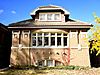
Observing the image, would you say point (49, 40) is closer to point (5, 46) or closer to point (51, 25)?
point (51, 25)

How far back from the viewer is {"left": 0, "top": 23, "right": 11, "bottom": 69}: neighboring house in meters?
31.0

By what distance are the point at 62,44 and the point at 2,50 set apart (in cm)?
860

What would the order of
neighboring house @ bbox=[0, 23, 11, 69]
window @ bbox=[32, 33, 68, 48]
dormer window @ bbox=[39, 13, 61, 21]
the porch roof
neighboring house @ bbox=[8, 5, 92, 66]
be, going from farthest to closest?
neighboring house @ bbox=[0, 23, 11, 69] → dormer window @ bbox=[39, 13, 61, 21] → window @ bbox=[32, 33, 68, 48] → neighboring house @ bbox=[8, 5, 92, 66] → the porch roof

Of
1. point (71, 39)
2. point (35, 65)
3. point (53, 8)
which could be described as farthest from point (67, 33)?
point (35, 65)

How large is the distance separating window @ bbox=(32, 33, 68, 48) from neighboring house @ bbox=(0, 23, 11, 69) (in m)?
4.77

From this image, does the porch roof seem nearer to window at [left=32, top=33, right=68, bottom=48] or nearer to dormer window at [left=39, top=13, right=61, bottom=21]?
dormer window at [left=39, top=13, right=61, bottom=21]

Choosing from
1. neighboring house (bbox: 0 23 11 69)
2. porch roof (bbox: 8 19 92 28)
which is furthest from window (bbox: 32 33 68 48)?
neighboring house (bbox: 0 23 11 69)

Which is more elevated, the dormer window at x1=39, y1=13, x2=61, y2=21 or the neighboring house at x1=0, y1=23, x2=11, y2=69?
the dormer window at x1=39, y1=13, x2=61, y2=21

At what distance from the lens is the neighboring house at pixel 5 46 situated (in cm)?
3101

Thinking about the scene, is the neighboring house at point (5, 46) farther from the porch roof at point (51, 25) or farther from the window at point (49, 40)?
the window at point (49, 40)

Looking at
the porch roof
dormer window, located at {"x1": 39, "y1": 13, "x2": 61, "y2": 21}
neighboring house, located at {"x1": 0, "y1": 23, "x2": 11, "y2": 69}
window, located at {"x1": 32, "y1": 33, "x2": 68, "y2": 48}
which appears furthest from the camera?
neighboring house, located at {"x1": 0, "y1": 23, "x2": 11, "y2": 69}

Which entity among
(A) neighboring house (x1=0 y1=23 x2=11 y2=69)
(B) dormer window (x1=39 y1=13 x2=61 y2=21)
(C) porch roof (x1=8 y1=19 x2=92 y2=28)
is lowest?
(A) neighboring house (x1=0 y1=23 x2=11 y2=69)

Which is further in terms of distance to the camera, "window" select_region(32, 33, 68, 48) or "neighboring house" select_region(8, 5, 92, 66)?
"window" select_region(32, 33, 68, 48)

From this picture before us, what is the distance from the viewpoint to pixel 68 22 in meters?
30.4
